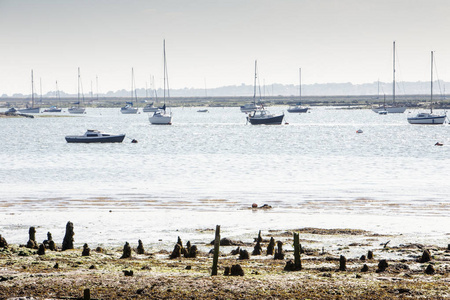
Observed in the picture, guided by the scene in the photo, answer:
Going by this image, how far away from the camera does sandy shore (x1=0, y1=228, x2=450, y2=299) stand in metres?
16.8

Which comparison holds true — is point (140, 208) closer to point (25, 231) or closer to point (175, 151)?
point (25, 231)

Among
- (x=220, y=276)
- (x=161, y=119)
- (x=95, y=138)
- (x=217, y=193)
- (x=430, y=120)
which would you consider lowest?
(x=217, y=193)

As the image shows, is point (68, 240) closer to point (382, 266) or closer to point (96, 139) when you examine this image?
point (382, 266)

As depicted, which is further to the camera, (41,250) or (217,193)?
(217,193)

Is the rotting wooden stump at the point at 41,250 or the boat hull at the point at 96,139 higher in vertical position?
the rotting wooden stump at the point at 41,250

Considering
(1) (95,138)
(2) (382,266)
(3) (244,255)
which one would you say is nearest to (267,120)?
(1) (95,138)

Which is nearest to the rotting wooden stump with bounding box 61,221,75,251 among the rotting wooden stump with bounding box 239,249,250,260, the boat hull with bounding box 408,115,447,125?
the rotting wooden stump with bounding box 239,249,250,260

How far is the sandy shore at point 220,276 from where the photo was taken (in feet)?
55.0

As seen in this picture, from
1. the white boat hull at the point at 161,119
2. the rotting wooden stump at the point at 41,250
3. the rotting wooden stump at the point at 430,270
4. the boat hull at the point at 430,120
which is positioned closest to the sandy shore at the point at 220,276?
the rotting wooden stump at the point at 430,270

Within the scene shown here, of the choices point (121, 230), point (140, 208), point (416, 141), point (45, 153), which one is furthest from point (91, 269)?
point (416, 141)

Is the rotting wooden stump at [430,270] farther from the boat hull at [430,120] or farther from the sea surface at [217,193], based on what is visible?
the boat hull at [430,120]

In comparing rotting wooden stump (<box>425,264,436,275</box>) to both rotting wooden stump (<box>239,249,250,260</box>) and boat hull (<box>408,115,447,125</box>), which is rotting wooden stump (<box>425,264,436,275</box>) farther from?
boat hull (<box>408,115,447,125</box>)

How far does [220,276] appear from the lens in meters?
18.3

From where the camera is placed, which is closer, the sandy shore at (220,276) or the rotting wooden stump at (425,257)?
the sandy shore at (220,276)
